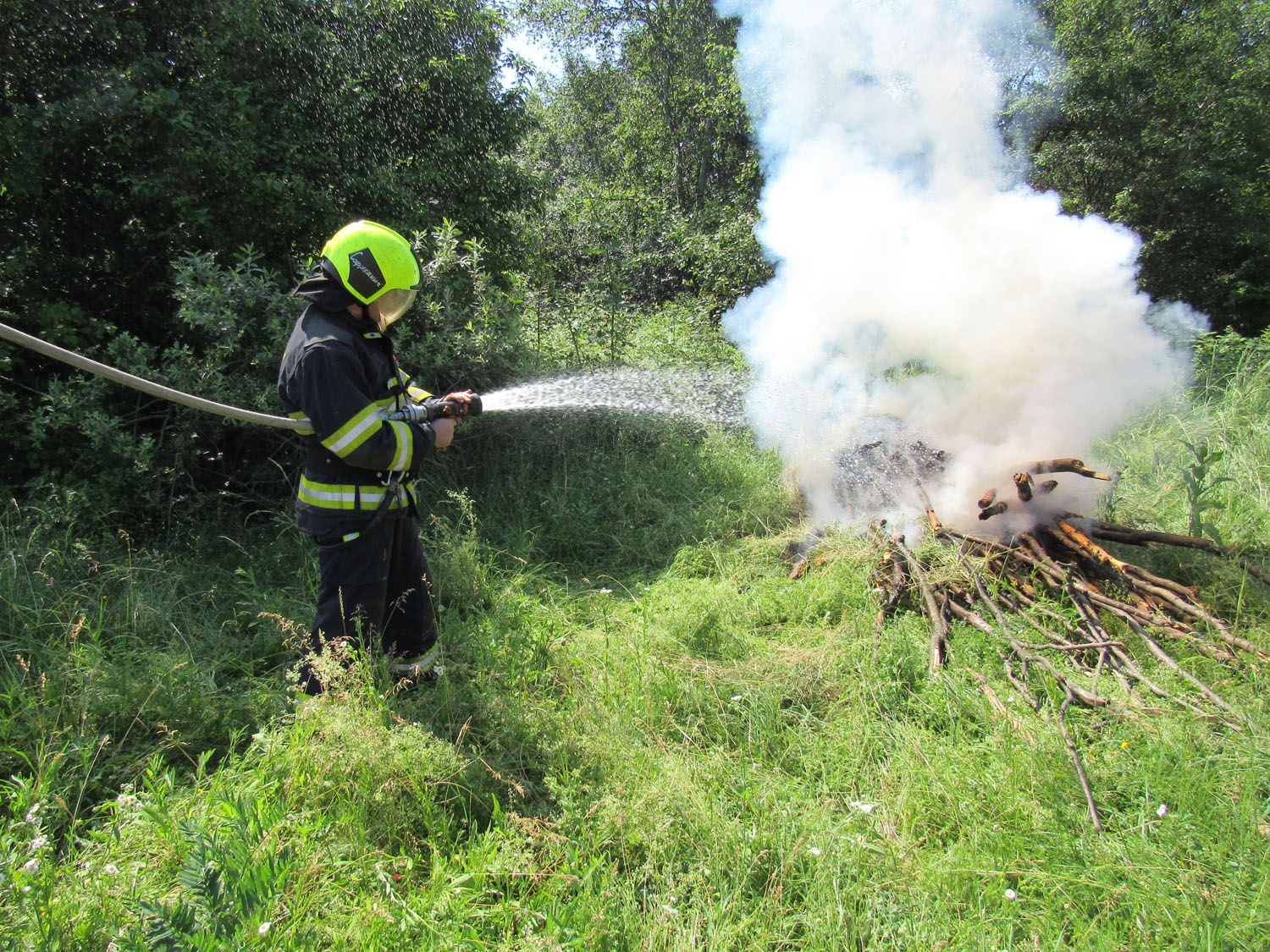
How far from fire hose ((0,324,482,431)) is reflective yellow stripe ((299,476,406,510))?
254 millimetres

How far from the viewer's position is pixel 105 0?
4.71 meters

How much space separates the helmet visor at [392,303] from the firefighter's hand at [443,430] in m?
0.43

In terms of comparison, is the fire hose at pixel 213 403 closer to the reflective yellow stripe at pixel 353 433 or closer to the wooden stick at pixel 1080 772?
the reflective yellow stripe at pixel 353 433

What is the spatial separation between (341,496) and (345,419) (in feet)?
1.20

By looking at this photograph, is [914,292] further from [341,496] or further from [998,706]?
[341,496]

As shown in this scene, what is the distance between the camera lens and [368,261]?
270 cm

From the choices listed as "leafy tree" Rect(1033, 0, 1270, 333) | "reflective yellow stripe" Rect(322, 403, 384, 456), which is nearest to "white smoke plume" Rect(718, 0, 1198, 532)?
"reflective yellow stripe" Rect(322, 403, 384, 456)

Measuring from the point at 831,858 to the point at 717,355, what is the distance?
5.92 metres

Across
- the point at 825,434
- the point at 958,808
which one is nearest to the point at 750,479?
the point at 825,434

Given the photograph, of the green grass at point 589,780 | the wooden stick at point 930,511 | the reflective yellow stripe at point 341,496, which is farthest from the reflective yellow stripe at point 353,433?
the wooden stick at point 930,511

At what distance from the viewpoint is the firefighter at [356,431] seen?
2668mm

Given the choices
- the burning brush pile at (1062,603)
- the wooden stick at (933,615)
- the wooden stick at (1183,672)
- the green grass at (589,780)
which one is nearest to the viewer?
the green grass at (589,780)

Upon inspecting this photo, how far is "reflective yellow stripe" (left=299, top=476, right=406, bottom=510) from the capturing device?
9.29ft

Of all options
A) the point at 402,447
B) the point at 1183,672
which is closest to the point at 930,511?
the point at 1183,672
